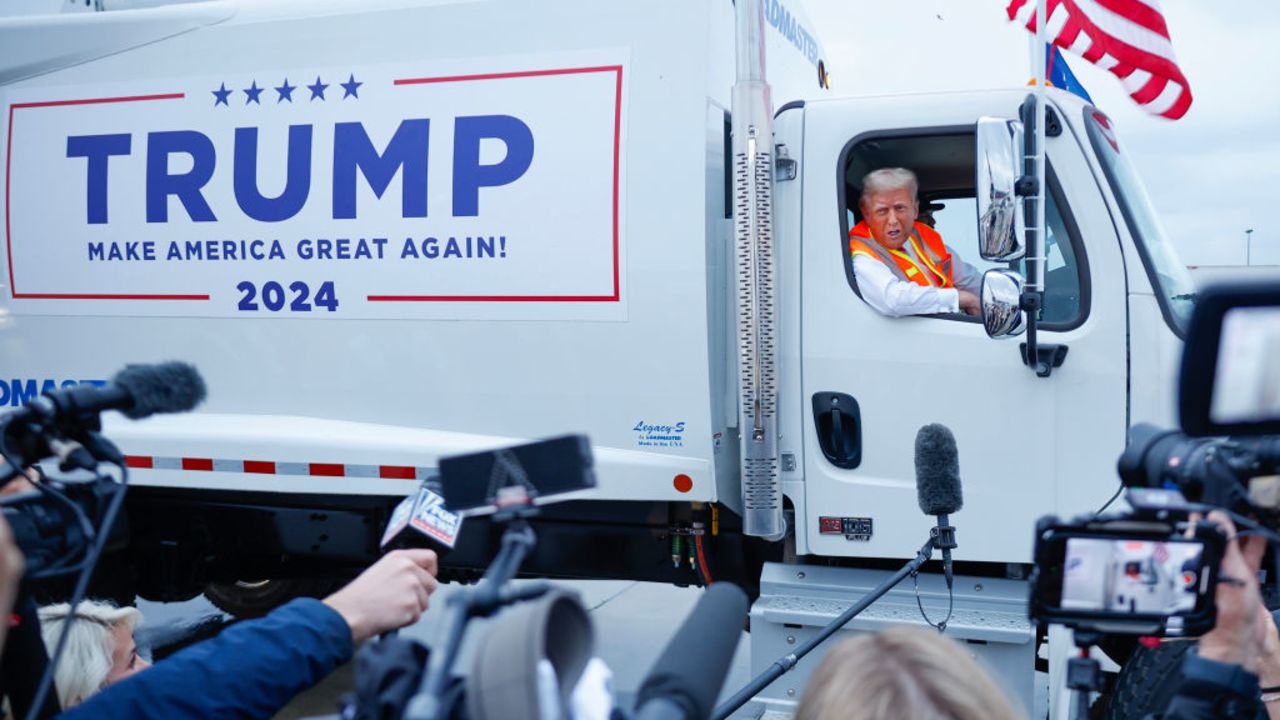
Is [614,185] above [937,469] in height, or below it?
above

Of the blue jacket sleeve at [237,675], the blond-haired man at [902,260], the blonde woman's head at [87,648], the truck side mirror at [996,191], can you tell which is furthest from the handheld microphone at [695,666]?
the blond-haired man at [902,260]

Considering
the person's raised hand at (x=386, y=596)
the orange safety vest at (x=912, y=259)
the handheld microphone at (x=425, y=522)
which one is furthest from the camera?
the orange safety vest at (x=912, y=259)

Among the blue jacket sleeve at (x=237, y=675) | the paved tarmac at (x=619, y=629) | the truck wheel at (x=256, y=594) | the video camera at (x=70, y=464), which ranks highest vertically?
the video camera at (x=70, y=464)

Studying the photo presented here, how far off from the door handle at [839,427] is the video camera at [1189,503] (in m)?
2.17

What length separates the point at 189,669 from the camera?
159cm

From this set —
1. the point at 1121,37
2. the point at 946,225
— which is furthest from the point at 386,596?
the point at 1121,37

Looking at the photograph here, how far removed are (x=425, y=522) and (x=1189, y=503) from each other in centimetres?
124

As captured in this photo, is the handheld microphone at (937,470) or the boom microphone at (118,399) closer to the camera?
the boom microphone at (118,399)

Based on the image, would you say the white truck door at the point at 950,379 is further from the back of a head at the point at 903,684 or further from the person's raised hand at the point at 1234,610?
the back of a head at the point at 903,684

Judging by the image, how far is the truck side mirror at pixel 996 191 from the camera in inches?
125

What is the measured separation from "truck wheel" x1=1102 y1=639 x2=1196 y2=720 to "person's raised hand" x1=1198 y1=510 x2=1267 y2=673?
1.67m

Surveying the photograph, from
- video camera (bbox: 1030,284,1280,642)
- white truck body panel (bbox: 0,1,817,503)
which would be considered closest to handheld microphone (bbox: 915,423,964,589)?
white truck body panel (bbox: 0,1,817,503)

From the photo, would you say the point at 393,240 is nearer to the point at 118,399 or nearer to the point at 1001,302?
the point at 1001,302

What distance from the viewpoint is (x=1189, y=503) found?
1514mm
